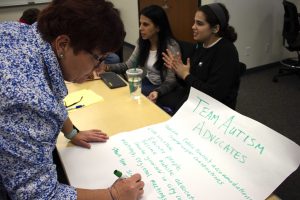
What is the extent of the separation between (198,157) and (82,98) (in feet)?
2.59

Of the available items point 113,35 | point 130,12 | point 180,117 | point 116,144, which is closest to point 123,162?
point 116,144

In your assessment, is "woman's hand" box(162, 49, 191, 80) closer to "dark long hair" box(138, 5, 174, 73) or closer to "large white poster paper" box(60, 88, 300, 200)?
"dark long hair" box(138, 5, 174, 73)

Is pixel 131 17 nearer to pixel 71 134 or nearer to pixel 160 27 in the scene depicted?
pixel 160 27

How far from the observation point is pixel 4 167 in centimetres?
62

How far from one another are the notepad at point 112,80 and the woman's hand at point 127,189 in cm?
90

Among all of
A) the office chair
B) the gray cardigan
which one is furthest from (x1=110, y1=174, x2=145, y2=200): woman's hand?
the office chair

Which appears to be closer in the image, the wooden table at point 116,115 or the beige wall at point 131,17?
the wooden table at point 116,115

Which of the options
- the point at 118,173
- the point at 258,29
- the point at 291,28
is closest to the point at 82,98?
the point at 118,173

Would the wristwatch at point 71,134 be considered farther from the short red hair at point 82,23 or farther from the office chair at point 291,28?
the office chair at point 291,28

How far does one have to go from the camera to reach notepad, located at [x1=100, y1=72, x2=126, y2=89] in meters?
1.65

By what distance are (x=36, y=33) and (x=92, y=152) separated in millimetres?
445

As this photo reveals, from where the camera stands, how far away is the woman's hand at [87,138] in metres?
1.03

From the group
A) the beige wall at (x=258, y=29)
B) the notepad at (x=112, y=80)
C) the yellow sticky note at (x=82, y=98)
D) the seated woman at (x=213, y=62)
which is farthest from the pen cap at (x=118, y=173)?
the beige wall at (x=258, y=29)

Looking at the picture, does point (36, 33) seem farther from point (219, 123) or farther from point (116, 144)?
point (219, 123)
